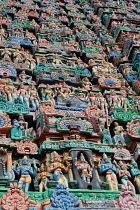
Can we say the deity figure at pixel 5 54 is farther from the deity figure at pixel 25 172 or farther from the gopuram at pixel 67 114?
the deity figure at pixel 25 172

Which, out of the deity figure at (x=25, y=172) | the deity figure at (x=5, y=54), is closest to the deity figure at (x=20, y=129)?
the deity figure at (x=25, y=172)

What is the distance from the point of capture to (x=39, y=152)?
7.88m

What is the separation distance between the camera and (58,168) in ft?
24.2

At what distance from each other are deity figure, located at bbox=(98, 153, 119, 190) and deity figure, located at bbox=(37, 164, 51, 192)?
1083 millimetres

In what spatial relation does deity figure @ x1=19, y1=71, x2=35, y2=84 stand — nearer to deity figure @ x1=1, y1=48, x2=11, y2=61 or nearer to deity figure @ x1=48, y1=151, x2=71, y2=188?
deity figure @ x1=1, y1=48, x2=11, y2=61

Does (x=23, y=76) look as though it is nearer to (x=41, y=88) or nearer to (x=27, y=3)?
(x=41, y=88)

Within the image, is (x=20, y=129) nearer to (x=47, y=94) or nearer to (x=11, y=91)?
(x=11, y=91)

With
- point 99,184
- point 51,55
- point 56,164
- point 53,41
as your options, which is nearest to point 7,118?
point 56,164

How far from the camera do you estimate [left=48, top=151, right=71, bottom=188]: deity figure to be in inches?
282

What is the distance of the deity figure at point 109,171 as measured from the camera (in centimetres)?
737


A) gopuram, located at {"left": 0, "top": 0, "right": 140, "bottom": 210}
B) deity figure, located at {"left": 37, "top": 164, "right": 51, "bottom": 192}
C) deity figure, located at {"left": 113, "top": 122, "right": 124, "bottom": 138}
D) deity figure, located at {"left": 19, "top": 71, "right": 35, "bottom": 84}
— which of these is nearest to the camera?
gopuram, located at {"left": 0, "top": 0, "right": 140, "bottom": 210}

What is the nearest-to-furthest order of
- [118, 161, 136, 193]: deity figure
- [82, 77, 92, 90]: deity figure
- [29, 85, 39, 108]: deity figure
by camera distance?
[118, 161, 136, 193]: deity figure → [29, 85, 39, 108]: deity figure → [82, 77, 92, 90]: deity figure

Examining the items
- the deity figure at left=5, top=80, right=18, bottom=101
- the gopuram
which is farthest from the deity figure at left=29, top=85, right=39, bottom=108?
the deity figure at left=5, top=80, right=18, bottom=101

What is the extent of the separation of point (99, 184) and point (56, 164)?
857 mm
